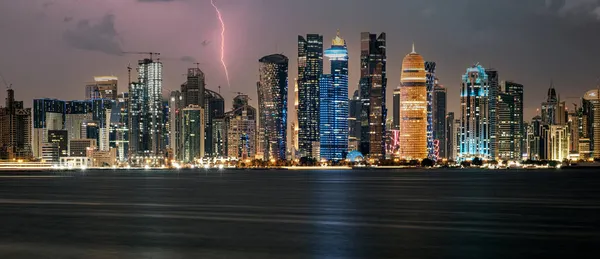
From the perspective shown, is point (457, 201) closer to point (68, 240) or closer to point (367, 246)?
point (367, 246)

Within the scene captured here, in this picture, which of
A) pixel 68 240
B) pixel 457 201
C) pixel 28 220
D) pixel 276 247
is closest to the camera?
pixel 276 247

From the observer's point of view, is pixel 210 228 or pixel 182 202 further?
pixel 182 202

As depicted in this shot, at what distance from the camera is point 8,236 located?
47875 millimetres

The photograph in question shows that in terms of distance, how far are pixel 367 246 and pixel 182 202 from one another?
44299 mm

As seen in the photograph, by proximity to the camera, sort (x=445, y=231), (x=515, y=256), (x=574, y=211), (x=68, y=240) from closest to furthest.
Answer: (x=515, y=256)
(x=68, y=240)
(x=445, y=231)
(x=574, y=211)

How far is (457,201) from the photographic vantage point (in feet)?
274

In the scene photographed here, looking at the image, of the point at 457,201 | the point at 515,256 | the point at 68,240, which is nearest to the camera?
the point at 515,256

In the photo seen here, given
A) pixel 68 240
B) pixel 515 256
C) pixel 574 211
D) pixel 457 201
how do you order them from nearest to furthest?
pixel 515 256 → pixel 68 240 → pixel 574 211 → pixel 457 201

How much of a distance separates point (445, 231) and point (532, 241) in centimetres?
694

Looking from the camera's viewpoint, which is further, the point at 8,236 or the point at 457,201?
the point at 457,201

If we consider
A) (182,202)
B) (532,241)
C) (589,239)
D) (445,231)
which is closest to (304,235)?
(445,231)

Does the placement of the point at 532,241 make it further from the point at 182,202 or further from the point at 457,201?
the point at 182,202

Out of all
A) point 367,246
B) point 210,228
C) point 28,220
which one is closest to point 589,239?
point 367,246

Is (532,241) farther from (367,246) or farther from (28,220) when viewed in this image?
(28,220)
